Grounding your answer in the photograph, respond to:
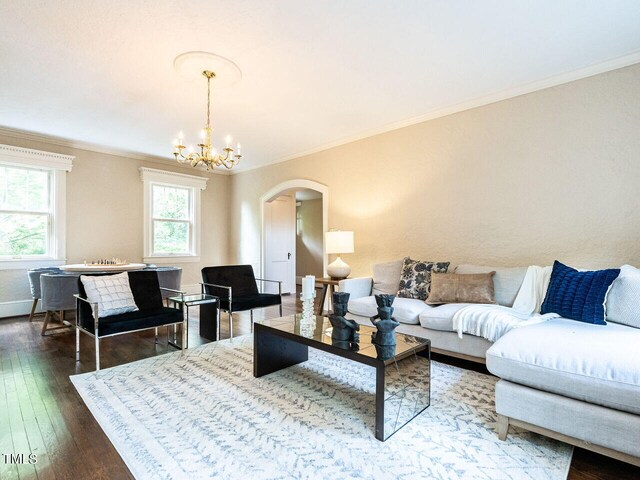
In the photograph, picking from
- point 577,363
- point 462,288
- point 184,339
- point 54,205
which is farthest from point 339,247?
point 54,205

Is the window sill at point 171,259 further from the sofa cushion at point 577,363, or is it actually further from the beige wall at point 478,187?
the sofa cushion at point 577,363

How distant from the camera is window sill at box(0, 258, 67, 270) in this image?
4680 millimetres

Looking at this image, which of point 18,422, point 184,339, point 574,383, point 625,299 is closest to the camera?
point 574,383

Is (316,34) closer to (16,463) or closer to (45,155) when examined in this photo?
(16,463)

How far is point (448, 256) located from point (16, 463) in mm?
3906

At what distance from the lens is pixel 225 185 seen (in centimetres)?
723

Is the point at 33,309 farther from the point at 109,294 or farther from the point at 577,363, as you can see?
the point at 577,363

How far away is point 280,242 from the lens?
7.03 meters

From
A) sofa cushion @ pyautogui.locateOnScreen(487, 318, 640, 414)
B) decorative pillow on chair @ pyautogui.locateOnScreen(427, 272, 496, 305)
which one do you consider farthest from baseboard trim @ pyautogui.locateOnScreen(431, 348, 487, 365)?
sofa cushion @ pyautogui.locateOnScreen(487, 318, 640, 414)

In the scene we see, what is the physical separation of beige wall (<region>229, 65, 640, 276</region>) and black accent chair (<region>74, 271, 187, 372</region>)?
104 inches

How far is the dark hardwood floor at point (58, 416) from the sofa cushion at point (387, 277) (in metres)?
1.00

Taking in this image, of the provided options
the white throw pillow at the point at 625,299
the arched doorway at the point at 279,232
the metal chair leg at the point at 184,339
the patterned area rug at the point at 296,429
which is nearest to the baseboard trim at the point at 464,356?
the patterned area rug at the point at 296,429

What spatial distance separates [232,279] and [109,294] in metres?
1.41

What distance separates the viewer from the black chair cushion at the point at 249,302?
3.72m
